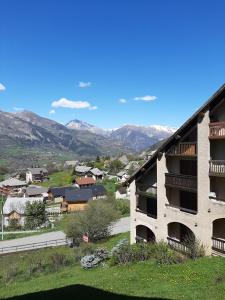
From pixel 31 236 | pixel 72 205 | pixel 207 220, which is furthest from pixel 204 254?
pixel 72 205

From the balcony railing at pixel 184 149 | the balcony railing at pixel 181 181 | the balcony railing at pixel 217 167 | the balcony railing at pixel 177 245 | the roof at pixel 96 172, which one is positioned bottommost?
the balcony railing at pixel 177 245

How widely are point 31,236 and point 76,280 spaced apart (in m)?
41.6

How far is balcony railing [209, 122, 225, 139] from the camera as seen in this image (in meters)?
26.6

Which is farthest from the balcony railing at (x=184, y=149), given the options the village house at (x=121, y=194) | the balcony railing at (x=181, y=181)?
the village house at (x=121, y=194)

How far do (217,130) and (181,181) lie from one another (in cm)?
546

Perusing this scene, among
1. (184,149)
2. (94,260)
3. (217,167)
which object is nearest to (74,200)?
(94,260)

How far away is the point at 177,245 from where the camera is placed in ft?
100

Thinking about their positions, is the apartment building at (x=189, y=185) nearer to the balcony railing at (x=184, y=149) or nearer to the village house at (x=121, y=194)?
the balcony railing at (x=184, y=149)

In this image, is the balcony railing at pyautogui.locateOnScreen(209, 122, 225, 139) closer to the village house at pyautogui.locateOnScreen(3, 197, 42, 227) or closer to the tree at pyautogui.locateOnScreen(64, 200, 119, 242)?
the tree at pyautogui.locateOnScreen(64, 200, 119, 242)

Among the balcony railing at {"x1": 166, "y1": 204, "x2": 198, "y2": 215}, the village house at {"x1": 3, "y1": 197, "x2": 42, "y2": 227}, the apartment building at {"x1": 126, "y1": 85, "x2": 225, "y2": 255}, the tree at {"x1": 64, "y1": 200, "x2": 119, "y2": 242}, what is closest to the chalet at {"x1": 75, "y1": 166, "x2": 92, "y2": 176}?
the village house at {"x1": 3, "y1": 197, "x2": 42, "y2": 227}

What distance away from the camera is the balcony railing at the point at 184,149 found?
95.7 feet

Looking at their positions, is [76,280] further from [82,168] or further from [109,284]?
[82,168]

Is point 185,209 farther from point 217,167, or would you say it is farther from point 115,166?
point 115,166

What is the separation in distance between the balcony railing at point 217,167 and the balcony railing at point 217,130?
5.83 feet
